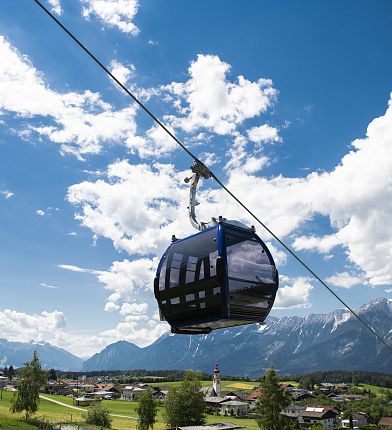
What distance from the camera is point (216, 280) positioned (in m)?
8.78

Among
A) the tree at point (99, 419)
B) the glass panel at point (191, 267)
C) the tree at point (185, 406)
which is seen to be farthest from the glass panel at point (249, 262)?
the tree at point (99, 419)

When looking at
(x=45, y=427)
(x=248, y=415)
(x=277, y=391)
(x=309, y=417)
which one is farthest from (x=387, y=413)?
(x=45, y=427)

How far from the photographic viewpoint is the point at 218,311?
8852mm

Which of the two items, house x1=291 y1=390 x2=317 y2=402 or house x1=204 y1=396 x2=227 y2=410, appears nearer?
house x1=204 y1=396 x2=227 y2=410

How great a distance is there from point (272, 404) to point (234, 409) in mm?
73737

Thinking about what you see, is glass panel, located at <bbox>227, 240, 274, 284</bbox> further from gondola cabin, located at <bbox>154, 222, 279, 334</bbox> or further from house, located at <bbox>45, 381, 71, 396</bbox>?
house, located at <bbox>45, 381, 71, 396</bbox>

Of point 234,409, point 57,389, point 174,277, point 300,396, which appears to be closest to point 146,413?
point 234,409

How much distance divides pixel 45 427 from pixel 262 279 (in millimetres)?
68726

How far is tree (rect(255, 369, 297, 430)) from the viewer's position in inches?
2509

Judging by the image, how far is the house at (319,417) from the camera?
11581 cm

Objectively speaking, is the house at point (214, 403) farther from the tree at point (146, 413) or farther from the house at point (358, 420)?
the tree at point (146, 413)

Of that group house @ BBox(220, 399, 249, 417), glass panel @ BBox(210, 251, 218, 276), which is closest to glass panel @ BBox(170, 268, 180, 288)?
glass panel @ BBox(210, 251, 218, 276)

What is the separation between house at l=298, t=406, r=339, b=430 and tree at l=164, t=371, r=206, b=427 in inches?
2182

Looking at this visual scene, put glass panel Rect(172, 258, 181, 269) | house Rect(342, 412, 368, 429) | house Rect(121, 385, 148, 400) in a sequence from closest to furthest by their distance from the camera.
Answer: glass panel Rect(172, 258, 181, 269) → house Rect(342, 412, 368, 429) → house Rect(121, 385, 148, 400)
